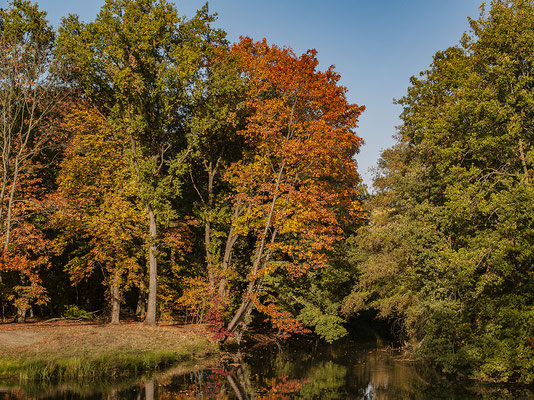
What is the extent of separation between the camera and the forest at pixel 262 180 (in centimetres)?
1703

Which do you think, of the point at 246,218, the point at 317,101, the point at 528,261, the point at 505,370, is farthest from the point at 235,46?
the point at 505,370

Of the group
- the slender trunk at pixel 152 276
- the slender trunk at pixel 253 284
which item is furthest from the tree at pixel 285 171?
the slender trunk at pixel 152 276

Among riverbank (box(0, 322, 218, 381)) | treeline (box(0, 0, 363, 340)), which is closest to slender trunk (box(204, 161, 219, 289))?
treeline (box(0, 0, 363, 340))

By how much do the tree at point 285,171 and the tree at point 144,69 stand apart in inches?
147

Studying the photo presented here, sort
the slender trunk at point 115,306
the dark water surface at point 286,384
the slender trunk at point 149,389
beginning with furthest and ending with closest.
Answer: the slender trunk at point 115,306 → the dark water surface at point 286,384 → the slender trunk at point 149,389

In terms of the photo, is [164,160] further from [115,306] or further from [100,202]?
[115,306]

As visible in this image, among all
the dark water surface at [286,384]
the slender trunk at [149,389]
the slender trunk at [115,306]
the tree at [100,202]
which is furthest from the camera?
the slender trunk at [115,306]

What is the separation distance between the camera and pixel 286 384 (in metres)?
15.1

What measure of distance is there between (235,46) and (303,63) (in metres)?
4.92

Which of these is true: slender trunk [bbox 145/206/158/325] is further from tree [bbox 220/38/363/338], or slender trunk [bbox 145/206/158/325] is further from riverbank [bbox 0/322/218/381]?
tree [bbox 220/38/363/338]

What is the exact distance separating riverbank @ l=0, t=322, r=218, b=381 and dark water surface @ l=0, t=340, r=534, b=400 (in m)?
0.93

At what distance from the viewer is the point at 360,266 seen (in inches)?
1011

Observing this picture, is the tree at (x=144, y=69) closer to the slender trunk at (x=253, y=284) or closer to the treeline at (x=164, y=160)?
the treeline at (x=164, y=160)

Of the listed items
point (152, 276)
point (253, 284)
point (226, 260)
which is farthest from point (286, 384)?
point (226, 260)
